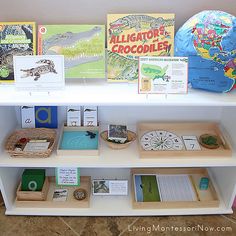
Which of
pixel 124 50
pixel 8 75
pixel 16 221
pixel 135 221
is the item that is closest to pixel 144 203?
pixel 135 221

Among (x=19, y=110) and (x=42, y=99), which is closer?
(x=42, y=99)

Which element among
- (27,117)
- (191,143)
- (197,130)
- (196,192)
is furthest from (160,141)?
(27,117)

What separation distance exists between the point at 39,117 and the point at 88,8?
68cm

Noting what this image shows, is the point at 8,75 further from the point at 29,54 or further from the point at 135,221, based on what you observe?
the point at 135,221

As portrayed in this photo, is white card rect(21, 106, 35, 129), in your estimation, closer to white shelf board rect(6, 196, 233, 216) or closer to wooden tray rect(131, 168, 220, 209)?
white shelf board rect(6, 196, 233, 216)

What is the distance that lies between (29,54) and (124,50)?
479 millimetres

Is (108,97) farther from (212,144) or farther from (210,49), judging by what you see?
(212,144)

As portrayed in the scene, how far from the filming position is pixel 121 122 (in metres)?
1.98

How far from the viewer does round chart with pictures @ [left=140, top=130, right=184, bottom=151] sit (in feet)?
5.91

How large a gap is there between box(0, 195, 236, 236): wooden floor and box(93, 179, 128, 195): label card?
6.1 inches

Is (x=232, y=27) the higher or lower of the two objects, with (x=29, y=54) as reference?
higher

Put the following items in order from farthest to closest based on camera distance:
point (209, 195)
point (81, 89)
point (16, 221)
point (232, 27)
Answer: point (209, 195)
point (16, 221)
point (81, 89)
point (232, 27)

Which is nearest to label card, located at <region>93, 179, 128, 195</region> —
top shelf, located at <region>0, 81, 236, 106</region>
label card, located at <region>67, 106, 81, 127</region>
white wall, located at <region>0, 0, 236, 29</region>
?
label card, located at <region>67, 106, 81, 127</region>

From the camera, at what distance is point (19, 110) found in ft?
6.37
